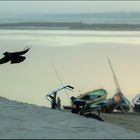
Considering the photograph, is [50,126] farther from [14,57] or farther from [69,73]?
[69,73]

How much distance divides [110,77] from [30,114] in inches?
691

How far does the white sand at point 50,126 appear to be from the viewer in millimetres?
6371

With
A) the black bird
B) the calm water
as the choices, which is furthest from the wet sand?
the black bird

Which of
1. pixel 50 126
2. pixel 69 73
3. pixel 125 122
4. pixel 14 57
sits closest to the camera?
pixel 50 126

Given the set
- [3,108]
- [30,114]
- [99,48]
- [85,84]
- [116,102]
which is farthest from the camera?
[99,48]

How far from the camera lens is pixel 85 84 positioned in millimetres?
24000

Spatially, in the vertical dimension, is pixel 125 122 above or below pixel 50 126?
below

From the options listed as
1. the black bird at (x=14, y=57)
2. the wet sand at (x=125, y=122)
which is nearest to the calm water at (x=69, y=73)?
the wet sand at (x=125, y=122)

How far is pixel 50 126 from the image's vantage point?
7020 mm

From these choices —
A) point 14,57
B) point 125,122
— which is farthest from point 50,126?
point 125,122

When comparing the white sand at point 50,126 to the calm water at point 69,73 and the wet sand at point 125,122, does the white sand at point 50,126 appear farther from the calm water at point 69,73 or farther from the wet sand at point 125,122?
the calm water at point 69,73

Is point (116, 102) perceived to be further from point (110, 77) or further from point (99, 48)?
point (99, 48)

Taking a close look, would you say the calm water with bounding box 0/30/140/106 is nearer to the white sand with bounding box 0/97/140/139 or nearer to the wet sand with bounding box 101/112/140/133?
the wet sand with bounding box 101/112/140/133

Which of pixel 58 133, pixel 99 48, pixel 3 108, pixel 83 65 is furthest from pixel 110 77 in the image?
pixel 58 133
